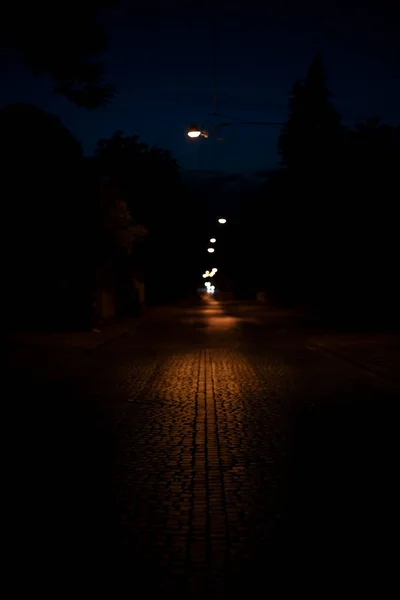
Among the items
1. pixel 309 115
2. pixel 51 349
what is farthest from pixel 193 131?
pixel 309 115

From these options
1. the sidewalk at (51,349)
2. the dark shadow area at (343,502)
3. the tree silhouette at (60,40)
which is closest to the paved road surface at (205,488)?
the dark shadow area at (343,502)

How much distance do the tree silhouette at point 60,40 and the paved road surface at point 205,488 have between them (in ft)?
20.1

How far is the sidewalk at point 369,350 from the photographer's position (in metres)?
18.4

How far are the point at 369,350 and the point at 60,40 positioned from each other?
12.8m

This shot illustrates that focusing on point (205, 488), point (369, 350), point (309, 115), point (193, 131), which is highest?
point (309, 115)

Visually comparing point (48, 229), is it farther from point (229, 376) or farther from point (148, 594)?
point (148, 594)

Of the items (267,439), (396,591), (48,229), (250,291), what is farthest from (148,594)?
A: (250,291)

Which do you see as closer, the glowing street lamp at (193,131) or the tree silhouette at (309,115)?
the glowing street lamp at (193,131)

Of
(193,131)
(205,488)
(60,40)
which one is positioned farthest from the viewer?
(193,131)

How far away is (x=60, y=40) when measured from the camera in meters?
15.1

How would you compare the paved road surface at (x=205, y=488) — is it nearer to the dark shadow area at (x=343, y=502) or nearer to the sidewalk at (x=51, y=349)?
the dark shadow area at (x=343, y=502)

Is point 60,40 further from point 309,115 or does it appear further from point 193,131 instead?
point 309,115

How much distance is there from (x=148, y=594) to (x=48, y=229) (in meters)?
25.5

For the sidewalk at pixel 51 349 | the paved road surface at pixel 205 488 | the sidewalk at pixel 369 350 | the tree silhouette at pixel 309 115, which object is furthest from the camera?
the tree silhouette at pixel 309 115
